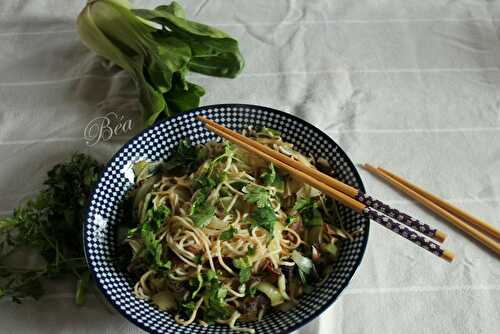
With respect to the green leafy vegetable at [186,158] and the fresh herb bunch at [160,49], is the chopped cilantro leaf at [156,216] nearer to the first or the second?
the green leafy vegetable at [186,158]

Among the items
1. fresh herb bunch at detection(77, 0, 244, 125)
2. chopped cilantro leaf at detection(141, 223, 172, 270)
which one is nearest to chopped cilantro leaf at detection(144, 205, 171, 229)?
chopped cilantro leaf at detection(141, 223, 172, 270)

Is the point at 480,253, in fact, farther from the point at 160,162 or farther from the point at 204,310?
the point at 160,162

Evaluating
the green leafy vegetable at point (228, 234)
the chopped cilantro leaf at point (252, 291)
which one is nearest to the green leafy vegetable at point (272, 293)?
the chopped cilantro leaf at point (252, 291)

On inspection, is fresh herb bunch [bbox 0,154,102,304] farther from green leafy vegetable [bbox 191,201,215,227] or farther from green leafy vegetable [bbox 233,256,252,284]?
green leafy vegetable [bbox 233,256,252,284]

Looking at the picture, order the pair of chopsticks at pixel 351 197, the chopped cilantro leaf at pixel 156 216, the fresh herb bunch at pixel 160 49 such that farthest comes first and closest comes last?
the fresh herb bunch at pixel 160 49 < the chopped cilantro leaf at pixel 156 216 < the pair of chopsticks at pixel 351 197

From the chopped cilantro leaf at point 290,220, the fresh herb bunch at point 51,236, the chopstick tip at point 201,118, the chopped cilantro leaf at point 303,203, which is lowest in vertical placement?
the fresh herb bunch at point 51,236

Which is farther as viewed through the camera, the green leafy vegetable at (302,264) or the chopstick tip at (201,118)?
the chopstick tip at (201,118)
